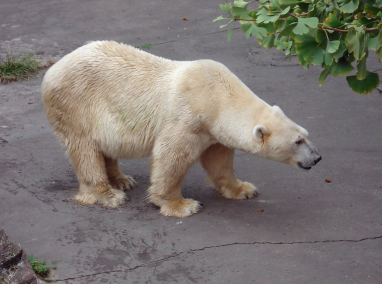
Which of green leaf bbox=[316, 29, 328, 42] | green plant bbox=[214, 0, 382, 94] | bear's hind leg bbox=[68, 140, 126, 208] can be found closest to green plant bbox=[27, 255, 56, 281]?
bear's hind leg bbox=[68, 140, 126, 208]

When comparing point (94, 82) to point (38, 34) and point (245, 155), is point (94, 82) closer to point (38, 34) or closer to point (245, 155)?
point (245, 155)

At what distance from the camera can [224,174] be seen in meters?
5.18

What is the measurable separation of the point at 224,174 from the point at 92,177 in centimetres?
137

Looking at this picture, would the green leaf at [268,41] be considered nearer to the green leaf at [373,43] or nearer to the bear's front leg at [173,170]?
the green leaf at [373,43]

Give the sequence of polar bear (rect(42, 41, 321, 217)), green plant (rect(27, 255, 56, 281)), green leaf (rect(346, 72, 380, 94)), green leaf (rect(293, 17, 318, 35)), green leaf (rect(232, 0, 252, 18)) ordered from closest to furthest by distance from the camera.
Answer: green leaf (rect(293, 17, 318, 35))
green leaf (rect(346, 72, 380, 94))
green leaf (rect(232, 0, 252, 18))
green plant (rect(27, 255, 56, 281))
polar bear (rect(42, 41, 321, 217))

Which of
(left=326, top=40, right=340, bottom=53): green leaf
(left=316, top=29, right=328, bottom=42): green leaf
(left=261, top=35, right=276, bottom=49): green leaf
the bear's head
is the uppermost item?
(left=316, top=29, right=328, bottom=42): green leaf

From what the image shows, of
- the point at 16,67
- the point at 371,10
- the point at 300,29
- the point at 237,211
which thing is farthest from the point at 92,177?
the point at 16,67

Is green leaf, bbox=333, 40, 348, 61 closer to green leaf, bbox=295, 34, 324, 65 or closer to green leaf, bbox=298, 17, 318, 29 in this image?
green leaf, bbox=295, 34, 324, 65

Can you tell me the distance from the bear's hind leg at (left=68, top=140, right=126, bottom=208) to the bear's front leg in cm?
45

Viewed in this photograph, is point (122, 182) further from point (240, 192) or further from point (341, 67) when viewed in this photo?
point (341, 67)

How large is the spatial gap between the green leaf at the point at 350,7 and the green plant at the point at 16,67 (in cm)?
594

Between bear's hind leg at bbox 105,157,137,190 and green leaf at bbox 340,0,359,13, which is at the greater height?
green leaf at bbox 340,0,359,13

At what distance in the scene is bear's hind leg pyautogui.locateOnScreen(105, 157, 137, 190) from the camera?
17.9ft

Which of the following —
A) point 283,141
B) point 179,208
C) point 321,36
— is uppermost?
point 321,36
